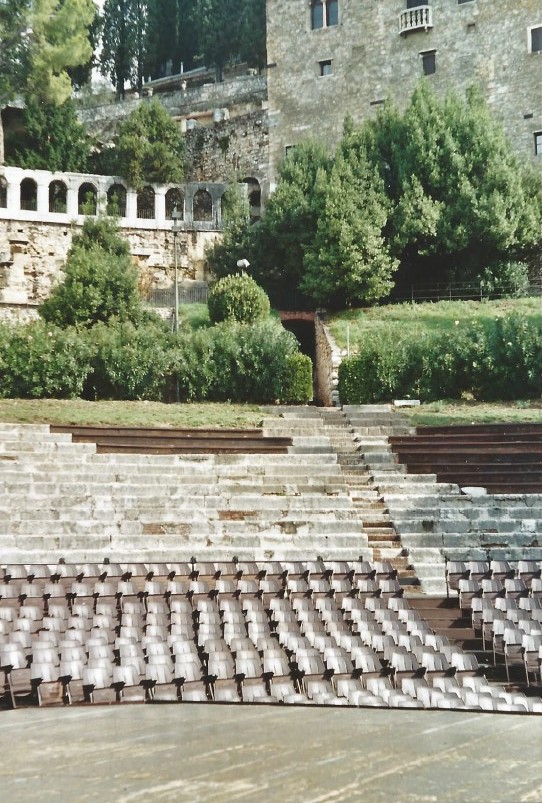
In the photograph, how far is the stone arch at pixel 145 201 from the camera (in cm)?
3778

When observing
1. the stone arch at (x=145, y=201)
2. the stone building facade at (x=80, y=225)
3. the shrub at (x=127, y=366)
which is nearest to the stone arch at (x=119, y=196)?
the stone building facade at (x=80, y=225)

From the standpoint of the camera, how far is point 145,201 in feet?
125

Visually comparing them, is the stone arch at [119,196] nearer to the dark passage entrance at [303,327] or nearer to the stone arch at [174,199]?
the stone arch at [174,199]

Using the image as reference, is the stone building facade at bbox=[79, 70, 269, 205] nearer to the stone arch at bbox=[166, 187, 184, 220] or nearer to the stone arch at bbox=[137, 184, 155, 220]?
the stone arch at bbox=[166, 187, 184, 220]

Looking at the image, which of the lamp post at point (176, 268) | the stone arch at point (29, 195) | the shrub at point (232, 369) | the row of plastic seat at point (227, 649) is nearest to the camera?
the row of plastic seat at point (227, 649)

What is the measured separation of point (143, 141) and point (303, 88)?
7.85 meters

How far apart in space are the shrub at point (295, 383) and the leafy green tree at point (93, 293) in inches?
251

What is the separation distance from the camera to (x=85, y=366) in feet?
80.6

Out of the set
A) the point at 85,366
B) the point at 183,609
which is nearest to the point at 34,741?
the point at 183,609

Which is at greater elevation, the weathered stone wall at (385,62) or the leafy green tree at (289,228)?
the weathered stone wall at (385,62)

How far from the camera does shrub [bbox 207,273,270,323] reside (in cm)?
2928

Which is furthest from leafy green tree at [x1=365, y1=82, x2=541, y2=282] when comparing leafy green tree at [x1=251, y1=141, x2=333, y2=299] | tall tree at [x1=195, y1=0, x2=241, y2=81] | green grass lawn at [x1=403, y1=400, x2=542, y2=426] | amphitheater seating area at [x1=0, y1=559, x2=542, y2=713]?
amphitheater seating area at [x1=0, y1=559, x2=542, y2=713]

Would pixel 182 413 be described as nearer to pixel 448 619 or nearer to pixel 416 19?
pixel 448 619

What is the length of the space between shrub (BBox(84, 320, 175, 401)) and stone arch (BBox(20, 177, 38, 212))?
12049mm
